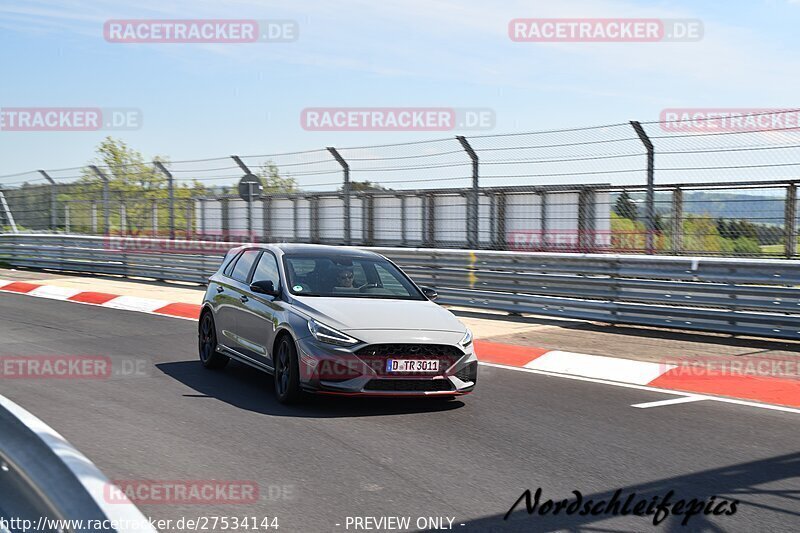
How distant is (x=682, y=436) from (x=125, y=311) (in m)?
11.6

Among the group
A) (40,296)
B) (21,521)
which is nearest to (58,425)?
(21,521)

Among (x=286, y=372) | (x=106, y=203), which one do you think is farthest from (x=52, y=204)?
(x=286, y=372)

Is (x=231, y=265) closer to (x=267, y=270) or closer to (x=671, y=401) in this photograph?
(x=267, y=270)

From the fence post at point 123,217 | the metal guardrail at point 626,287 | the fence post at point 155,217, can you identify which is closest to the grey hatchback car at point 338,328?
the metal guardrail at point 626,287

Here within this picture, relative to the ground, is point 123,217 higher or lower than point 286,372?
higher

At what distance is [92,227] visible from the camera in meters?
27.7

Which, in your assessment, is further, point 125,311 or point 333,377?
point 125,311

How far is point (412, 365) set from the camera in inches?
305

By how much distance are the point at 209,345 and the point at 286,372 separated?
2347mm

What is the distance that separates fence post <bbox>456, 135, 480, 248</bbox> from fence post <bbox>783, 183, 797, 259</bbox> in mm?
5034

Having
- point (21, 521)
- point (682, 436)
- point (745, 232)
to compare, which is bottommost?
point (682, 436)

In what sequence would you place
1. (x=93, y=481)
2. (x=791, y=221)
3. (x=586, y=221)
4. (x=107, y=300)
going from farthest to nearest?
(x=107, y=300), (x=586, y=221), (x=791, y=221), (x=93, y=481)

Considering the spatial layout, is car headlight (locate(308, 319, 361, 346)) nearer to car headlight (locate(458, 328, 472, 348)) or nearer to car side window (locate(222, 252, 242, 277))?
car headlight (locate(458, 328, 472, 348))

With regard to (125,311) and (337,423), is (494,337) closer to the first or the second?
(337,423)
